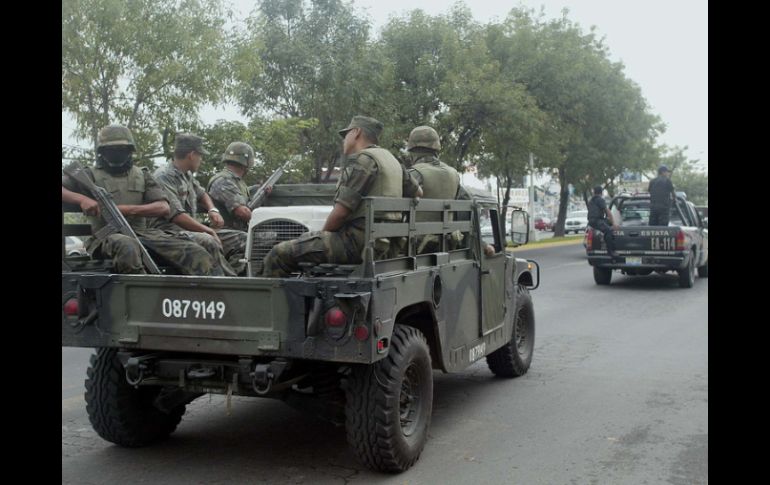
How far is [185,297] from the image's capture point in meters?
4.77

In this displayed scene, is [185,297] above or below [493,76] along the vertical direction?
below

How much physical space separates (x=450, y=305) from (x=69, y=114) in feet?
38.9

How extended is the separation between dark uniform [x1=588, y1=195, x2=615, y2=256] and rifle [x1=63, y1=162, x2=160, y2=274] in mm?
11545

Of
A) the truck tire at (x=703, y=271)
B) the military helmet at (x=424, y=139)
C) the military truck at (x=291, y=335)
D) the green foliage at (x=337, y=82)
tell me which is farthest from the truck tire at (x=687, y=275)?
the military truck at (x=291, y=335)

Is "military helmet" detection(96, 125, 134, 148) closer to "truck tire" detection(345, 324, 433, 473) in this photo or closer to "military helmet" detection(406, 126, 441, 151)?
"military helmet" detection(406, 126, 441, 151)

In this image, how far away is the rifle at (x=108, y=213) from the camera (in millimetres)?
→ 5320

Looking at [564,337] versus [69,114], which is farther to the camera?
[69,114]

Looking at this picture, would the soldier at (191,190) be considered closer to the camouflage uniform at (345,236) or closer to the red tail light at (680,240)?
the camouflage uniform at (345,236)

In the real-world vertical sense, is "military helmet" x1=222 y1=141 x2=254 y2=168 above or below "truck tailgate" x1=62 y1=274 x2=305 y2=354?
above

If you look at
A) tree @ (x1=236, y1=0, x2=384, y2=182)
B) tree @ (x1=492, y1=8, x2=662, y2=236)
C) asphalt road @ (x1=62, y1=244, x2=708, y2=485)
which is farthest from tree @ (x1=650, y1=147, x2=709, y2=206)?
asphalt road @ (x1=62, y1=244, x2=708, y2=485)

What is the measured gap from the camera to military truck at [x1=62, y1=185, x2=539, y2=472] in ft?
14.9

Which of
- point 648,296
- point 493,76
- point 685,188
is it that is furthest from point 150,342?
point 685,188

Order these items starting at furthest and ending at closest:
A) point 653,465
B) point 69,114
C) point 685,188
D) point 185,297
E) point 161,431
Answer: point 685,188 → point 69,114 → point 161,431 → point 653,465 → point 185,297
